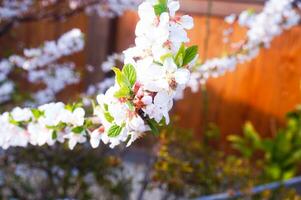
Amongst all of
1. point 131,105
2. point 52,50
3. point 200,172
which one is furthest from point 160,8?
point 52,50

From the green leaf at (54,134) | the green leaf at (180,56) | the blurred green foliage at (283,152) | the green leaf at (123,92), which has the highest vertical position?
the green leaf at (180,56)

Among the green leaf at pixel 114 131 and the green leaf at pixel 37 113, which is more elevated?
the green leaf at pixel 114 131

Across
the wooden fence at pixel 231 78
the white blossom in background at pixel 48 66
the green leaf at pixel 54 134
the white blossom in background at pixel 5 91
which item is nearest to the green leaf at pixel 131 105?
the green leaf at pixel 54 134

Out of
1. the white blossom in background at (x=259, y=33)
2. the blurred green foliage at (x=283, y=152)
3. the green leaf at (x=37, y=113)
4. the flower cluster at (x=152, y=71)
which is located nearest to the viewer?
the flower cluster at (x=152, y=71)

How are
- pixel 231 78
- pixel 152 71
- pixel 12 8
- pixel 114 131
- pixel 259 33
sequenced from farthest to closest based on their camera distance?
pixel 231 78, pixel 12 8, pixel 259 33, pixel 114 131, pixel 152 71

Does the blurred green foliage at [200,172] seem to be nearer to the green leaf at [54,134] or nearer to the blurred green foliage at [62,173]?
the blurred green foliage at [62,173]

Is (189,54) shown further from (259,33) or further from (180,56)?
(259,33)

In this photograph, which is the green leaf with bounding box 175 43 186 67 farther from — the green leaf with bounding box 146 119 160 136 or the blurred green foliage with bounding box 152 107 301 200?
the blurred green foliage with bounding box 152 107 301 200

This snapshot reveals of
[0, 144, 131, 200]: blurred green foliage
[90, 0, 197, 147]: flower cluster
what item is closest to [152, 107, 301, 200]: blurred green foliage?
[0, 144, 131, 200]: blurred green foliage
